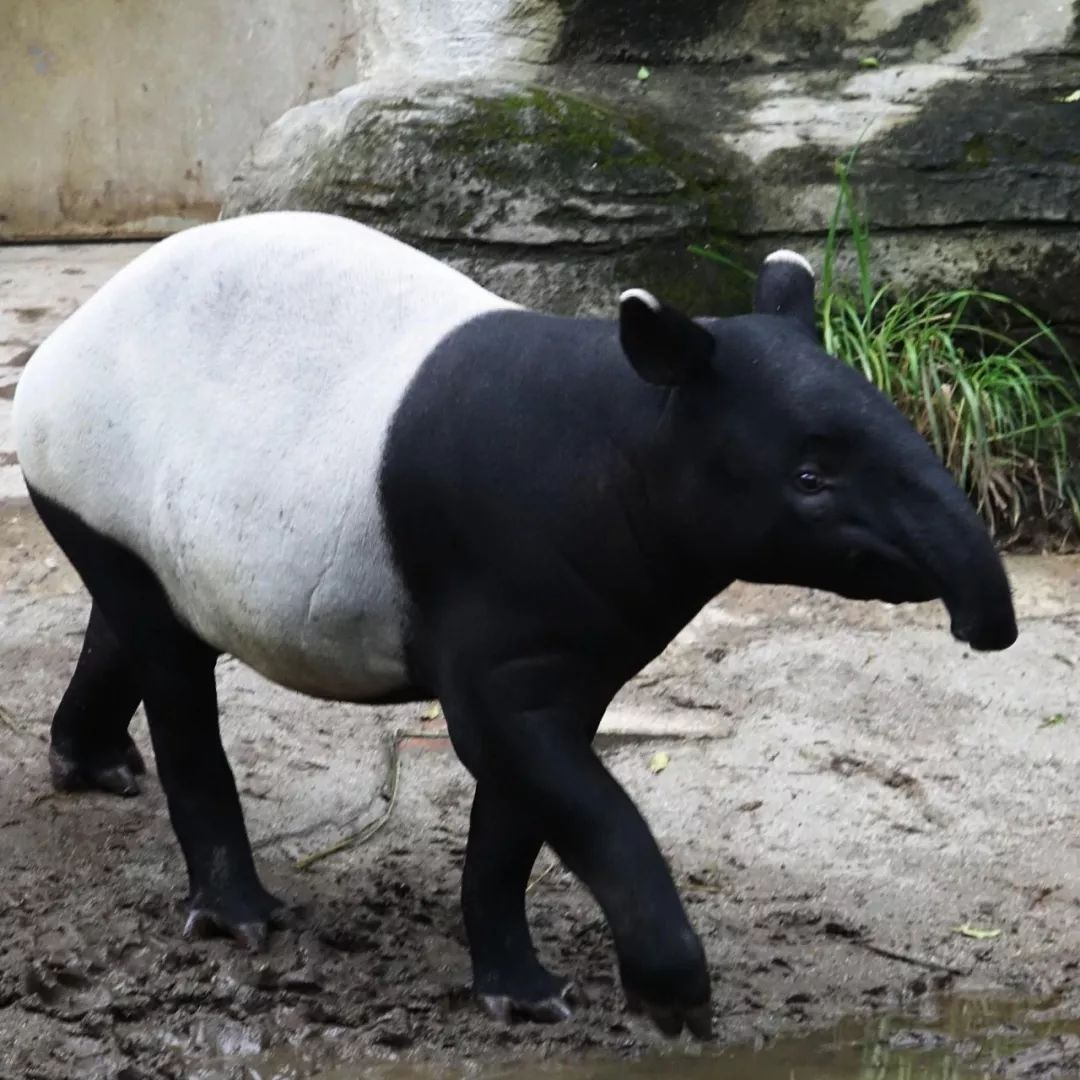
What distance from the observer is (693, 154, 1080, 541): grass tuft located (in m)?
6.30

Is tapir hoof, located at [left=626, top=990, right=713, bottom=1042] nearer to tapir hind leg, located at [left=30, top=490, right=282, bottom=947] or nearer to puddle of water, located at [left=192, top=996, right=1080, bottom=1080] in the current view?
puddle of water, located at [left=192, top=996, right=1080, bottom=1080]

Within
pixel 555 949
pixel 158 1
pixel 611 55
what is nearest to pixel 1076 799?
pixel 555 949

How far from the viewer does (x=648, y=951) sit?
10.3 ft

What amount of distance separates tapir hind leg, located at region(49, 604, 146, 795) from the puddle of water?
48.2 inches

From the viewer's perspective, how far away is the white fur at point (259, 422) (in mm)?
3342

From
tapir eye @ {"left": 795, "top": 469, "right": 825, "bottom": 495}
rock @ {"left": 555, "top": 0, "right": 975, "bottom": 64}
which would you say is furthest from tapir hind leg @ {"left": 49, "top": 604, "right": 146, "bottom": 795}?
rock @ {"left": 555, "top": 0, "right": 975, "bottom": 64}

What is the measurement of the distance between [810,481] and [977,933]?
164 centimetres

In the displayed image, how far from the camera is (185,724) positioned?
12.6 feet

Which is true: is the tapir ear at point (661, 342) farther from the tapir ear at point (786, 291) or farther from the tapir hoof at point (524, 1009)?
the tapir hoof at point (524, 1009)

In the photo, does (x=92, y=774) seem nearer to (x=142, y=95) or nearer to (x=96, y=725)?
(x=96, y=725)

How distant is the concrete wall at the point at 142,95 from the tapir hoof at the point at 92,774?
23.7 feet

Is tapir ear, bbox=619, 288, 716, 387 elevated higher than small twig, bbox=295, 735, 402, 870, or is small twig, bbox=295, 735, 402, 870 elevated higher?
tapir ear, bbox=619, 288, 716, 387

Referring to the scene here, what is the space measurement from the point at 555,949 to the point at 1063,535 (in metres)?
3.27

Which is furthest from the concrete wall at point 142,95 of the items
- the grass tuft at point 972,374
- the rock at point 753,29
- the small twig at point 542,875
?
the small twig at point 542,875
